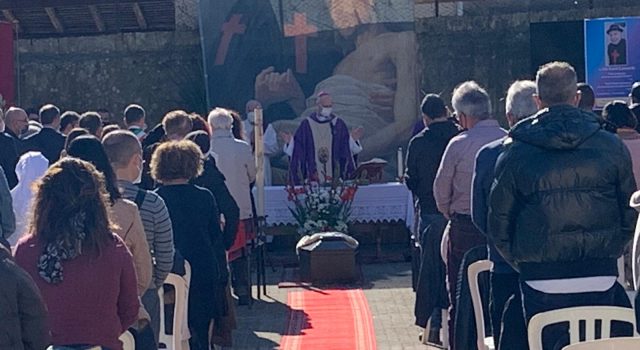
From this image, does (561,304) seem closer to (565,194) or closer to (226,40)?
(565,194)

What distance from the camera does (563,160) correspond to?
5.57m

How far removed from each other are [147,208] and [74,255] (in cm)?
136

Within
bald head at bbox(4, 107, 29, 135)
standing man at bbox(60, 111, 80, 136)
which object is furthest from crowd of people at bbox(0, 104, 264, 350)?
bald head at bbox(4, 107, 29, 135)

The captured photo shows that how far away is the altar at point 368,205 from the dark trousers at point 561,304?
8.47m

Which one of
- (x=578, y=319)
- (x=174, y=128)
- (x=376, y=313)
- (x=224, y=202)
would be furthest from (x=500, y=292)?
(x=376, y=313)

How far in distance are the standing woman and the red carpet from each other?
1.51 metres

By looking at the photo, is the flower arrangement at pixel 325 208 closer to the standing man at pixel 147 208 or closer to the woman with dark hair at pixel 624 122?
the woman with dark hair at pixel 624 122

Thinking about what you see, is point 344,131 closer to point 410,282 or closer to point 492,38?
point 410,282

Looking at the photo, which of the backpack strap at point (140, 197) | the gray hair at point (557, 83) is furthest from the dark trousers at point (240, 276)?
the gray hair at point (557, 83)

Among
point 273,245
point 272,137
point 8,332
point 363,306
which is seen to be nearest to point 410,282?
point 363,306

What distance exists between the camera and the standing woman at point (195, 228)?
7.43 m

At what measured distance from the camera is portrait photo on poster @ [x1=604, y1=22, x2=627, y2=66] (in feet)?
54.1

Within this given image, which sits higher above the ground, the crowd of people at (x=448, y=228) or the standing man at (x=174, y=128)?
the standing man at (x=174, y=128)

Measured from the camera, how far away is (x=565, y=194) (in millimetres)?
5566
